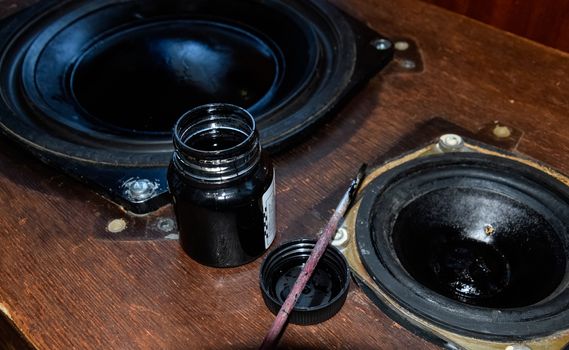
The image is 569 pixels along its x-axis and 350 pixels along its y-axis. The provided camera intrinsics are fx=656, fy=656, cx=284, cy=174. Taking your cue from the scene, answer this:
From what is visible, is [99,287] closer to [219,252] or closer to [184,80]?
[219,252]

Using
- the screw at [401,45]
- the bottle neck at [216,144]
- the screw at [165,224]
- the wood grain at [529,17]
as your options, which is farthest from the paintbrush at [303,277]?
the wood grain at [529,17]

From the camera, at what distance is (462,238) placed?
108cm

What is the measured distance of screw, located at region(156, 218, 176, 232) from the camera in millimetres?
1014

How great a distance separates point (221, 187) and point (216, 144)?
4.1 inches

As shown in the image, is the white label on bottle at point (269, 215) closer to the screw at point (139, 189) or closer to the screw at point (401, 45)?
the screw at point (139, 189)

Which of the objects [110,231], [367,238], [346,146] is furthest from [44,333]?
[346,146]

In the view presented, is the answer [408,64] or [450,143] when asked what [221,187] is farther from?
[408,64]

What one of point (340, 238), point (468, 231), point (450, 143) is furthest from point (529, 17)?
point (340, 238)

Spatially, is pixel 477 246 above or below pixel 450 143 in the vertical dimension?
below

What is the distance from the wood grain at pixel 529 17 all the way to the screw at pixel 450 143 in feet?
1.25

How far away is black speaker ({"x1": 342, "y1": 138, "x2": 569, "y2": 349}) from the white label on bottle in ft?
0.39

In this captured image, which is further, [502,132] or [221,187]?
[502,132]

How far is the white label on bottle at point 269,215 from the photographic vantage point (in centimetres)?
91

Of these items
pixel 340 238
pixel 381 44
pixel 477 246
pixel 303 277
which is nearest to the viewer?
pixel 303 277
